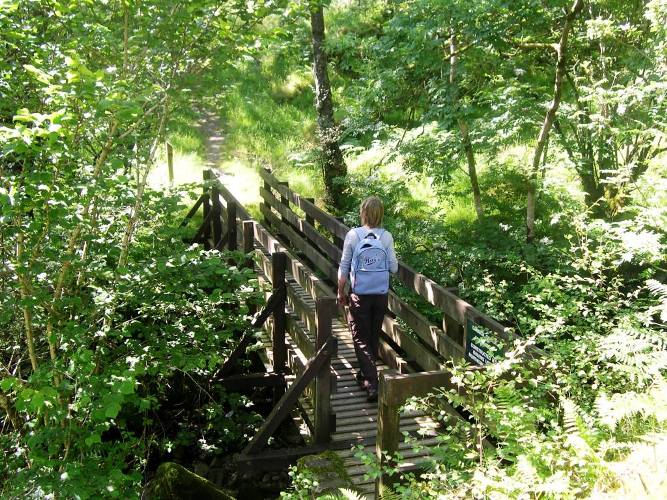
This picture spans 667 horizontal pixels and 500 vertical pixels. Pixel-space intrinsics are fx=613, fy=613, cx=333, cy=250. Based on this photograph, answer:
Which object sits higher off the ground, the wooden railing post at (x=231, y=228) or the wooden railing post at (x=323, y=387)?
the wooden railing post at (x=231, y=228)

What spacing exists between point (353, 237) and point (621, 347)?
7.92ft

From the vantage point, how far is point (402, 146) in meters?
9.66

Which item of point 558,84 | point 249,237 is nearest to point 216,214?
point 249,237

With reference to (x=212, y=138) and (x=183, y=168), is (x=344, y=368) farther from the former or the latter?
(x=212, y=138)

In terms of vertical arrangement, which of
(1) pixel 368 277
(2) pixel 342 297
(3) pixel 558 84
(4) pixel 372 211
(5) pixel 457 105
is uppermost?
(3) pixel 558 84

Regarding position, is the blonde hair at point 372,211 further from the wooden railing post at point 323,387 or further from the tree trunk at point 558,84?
the tree trunk at point 558,84

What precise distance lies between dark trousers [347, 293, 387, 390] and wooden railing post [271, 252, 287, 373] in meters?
1.00

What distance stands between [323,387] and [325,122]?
8062mm

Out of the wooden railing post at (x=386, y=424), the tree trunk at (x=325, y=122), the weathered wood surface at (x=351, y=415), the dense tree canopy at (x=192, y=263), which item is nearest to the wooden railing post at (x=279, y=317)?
the weathered wood surface at (x=351, y=415)

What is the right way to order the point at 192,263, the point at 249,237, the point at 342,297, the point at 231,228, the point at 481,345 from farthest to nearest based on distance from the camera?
1. the point at 231,228
2. the point at 249,237
3. the point at 342,297
4. the point at 192,263
5. the point at 481,345

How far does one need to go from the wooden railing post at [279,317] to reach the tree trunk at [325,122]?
5.13 metres

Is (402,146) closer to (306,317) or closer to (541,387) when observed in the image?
(306,317)

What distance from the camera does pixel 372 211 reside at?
223 inches

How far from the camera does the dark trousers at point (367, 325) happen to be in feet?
18.9
